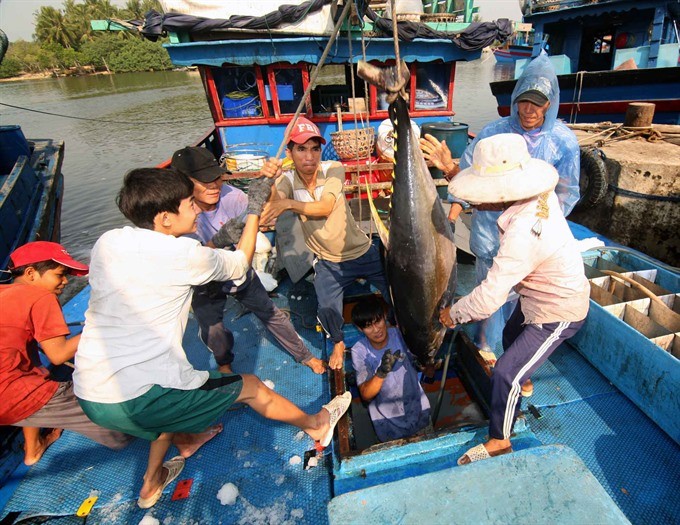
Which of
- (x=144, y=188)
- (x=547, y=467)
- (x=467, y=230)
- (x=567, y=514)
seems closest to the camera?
(x=567, y=514)

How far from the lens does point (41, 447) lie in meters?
2.47

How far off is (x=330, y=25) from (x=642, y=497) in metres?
6.52

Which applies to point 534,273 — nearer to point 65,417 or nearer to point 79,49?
point 65,417

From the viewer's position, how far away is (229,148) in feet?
20.7

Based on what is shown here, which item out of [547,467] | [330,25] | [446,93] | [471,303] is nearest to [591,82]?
[446,93]

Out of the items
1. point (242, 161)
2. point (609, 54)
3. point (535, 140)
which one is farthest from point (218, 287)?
point (609, 54)

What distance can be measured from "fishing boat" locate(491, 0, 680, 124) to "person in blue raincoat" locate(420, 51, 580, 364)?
8466mm

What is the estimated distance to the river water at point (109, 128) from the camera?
35.9 feet

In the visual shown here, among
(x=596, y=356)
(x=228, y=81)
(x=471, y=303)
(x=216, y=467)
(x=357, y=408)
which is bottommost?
(x=357, y=408)

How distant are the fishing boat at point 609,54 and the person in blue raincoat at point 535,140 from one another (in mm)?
8466

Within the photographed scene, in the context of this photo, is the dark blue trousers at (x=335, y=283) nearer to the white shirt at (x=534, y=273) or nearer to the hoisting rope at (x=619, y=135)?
the white shirt at (x=534, y=273)

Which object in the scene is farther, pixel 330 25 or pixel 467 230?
pixel 330 25

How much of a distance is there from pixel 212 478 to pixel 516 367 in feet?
6.40

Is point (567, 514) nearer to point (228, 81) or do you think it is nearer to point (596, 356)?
point (596, 356)
